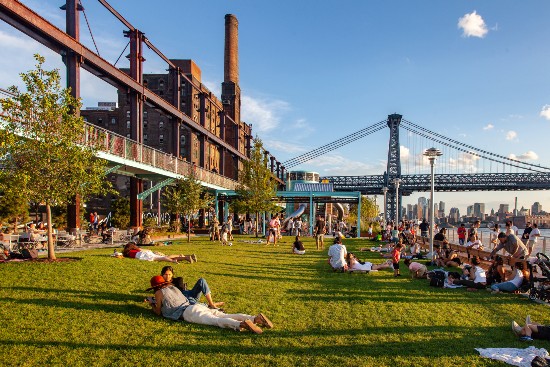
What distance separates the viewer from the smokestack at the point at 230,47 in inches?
3314

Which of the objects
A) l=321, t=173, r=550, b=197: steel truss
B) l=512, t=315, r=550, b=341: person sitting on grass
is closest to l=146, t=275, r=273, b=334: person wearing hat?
l=512, t=315, r=550, b=341: person sitting on grass

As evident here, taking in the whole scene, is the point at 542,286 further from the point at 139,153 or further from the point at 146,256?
the point at 139,153

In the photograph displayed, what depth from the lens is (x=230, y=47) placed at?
84188mm

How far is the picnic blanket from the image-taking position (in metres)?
5.32

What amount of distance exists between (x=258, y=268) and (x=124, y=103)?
230ft

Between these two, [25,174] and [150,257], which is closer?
[25,174]

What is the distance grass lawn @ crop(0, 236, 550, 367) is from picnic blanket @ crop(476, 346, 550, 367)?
15 cm

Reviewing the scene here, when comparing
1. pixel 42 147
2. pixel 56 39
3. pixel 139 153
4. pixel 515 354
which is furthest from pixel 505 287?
pixel 56 39

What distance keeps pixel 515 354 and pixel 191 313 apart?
4.48 meters

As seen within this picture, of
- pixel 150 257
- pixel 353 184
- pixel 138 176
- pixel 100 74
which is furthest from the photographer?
pixel 353 184

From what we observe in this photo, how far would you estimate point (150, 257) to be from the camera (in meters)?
12.5

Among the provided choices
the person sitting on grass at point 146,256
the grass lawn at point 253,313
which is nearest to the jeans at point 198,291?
the grass lawn at point 253,313

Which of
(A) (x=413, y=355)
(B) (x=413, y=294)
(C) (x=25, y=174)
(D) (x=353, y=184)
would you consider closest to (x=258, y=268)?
(B) (x=413, y=294)

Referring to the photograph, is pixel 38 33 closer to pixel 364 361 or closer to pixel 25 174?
pixel 25 174
